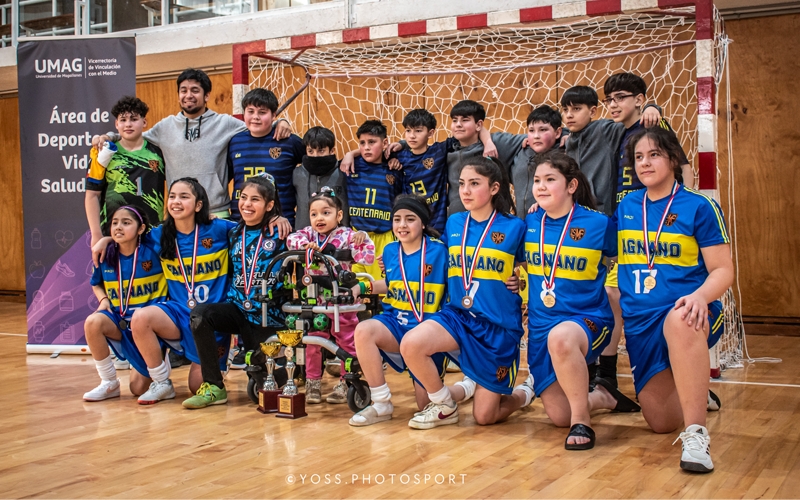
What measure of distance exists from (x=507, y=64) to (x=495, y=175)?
3114 mm

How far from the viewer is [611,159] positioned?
4.21 m

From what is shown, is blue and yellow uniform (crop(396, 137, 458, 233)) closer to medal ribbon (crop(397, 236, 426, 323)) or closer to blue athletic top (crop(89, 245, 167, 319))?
medal ribbon (crop(397, 236, 426, 323))

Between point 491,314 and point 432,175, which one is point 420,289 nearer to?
point 491,314

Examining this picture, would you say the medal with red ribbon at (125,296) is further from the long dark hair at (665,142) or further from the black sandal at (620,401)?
the long dark hair at (665,142)

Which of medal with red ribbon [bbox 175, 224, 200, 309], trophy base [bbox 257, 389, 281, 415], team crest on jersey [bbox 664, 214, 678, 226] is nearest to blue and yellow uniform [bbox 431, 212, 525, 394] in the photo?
team crest on jersey [bbox 664, 214, 678, 226]

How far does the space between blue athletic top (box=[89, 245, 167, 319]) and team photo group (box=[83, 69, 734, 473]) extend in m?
0.01

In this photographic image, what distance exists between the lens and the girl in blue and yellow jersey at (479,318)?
11.3 feet

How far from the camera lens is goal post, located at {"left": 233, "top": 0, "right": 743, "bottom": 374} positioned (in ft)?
14.8

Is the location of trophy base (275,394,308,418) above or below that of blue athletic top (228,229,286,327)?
below

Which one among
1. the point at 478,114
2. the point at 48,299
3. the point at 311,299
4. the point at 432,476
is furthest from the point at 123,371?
the point at 432,476

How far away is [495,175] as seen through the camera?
141 inches

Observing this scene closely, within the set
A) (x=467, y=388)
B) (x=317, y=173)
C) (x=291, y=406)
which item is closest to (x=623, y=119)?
(x=467, y=388)

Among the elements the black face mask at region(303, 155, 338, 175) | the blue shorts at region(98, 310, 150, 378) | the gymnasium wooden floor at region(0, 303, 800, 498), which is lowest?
the gymnasium wooden floor at region(0, 303, 800, 498)

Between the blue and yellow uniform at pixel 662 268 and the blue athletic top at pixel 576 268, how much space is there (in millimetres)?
133
